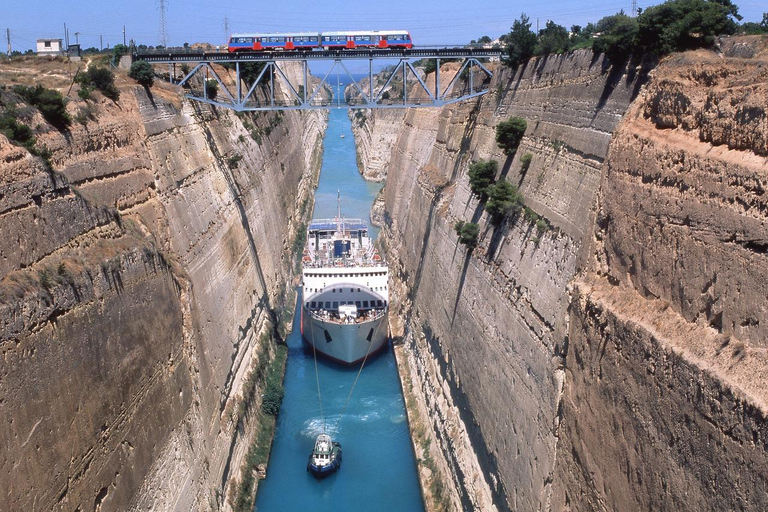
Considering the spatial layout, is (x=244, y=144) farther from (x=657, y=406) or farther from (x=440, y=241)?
(x=657, y=406)

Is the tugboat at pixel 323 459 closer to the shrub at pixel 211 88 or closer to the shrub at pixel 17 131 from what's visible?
the shrub at pixel 17 131

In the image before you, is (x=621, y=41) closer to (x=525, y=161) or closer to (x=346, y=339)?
(x=525, y=161)

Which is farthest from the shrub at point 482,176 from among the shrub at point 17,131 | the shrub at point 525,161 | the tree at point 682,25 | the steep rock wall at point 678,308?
the shrub at point 17,131

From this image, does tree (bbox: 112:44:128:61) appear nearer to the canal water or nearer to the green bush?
the green bush

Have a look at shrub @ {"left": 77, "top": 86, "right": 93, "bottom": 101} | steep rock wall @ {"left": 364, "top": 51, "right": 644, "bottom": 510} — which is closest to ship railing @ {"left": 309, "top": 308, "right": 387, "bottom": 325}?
steep rock wall @ {"left": 364, "top": 51, "right": 644, "bottom": 510}

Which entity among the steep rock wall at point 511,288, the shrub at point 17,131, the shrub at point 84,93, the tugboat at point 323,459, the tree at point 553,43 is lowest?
the tugboat at point 323,459

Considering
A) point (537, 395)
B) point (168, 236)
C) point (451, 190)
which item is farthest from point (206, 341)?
point (451, 190)
